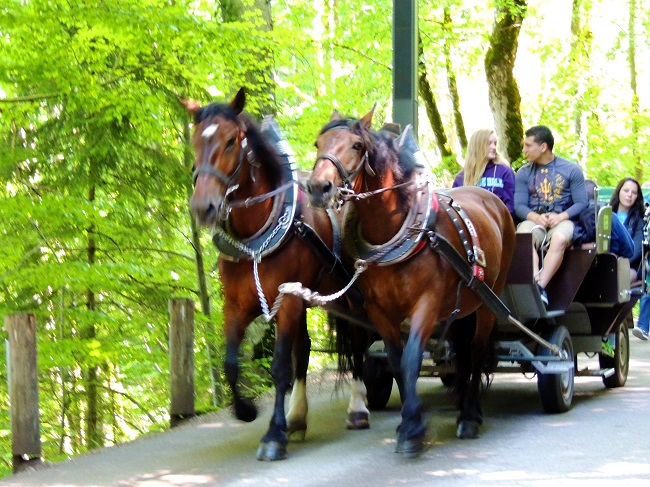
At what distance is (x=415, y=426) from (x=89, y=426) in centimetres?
819

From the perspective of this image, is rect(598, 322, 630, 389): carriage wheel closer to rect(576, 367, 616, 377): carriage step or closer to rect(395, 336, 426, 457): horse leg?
rect(576, 367, 616, 377): carriage step

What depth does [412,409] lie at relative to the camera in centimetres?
684

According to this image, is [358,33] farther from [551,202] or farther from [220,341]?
[551,202]

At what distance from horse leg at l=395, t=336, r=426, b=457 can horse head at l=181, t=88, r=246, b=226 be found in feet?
4.87

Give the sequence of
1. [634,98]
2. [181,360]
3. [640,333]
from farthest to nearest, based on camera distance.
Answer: [634,98], [640,333], [181,360]

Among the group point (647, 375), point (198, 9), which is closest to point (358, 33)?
point (198, 9)

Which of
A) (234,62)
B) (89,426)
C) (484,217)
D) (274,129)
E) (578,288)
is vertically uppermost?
(234,62)

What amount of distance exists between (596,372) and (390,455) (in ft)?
10.6

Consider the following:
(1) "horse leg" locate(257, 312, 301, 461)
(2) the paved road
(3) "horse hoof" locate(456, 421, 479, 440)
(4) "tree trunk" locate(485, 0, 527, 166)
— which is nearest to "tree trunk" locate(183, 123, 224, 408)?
(2) the paved road

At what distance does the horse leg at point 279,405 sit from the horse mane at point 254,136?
101 cm

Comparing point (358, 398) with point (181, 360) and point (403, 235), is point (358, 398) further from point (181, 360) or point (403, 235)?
point (403, 235)

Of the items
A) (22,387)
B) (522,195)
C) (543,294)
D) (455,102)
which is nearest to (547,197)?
(522,195)

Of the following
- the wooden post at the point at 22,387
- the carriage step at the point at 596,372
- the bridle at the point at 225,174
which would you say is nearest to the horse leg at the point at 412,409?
the bridle at the point at 225,174

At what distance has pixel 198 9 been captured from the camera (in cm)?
1312
